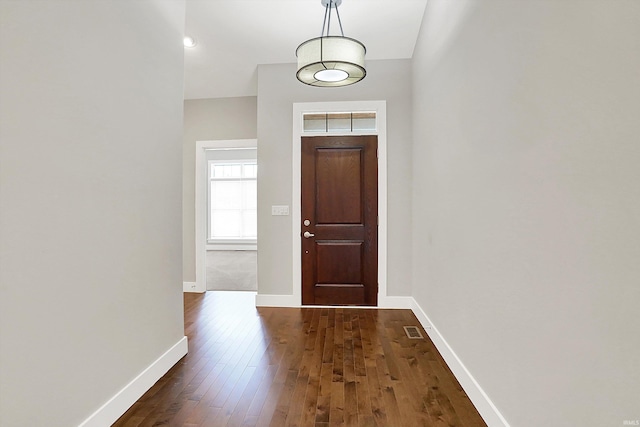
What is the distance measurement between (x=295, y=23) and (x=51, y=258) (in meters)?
3.18

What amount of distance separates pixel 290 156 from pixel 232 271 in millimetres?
3780

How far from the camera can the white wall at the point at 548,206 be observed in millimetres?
1003

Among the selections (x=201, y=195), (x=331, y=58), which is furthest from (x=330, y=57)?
(x=201, y=195)

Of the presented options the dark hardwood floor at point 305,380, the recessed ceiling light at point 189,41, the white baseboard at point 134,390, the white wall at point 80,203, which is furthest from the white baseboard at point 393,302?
the recessed ceiling light at point 189,41

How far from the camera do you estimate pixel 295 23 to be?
362cm

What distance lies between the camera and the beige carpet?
223 inches

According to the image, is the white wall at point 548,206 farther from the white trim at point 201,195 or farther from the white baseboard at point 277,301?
the white trim at point 201,195

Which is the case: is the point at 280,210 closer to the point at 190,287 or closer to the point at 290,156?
the point at 290,156

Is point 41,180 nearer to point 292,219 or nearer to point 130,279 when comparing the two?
point 130,279

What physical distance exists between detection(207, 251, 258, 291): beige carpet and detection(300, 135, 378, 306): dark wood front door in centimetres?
163

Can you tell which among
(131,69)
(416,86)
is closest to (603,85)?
(131,69)

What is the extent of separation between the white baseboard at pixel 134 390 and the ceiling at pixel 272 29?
3159 millimetres

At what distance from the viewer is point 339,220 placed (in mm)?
4180

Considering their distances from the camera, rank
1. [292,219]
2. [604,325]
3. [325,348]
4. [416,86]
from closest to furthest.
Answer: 1. [604,325]
2. [325,348]
3. [416,86]
4. [292,219]
